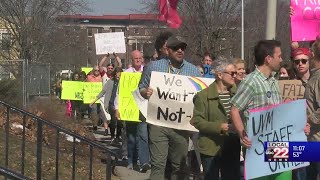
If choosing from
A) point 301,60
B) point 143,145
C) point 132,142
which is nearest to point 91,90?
point 132,142

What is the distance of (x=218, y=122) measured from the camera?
6.82m

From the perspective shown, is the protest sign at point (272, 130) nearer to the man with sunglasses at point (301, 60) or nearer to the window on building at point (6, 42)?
the man with sunglasses at point (301, 60)

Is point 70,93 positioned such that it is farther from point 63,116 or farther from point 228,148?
point 228,148

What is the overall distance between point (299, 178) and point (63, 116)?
8.13 m

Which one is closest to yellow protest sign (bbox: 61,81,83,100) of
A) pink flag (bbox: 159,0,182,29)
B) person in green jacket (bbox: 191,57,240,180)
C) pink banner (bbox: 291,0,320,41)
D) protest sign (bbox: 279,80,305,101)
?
pink flag (bbox: 159,0,182,29)

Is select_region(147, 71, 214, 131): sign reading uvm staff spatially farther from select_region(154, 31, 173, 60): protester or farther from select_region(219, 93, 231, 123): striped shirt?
select_region(219, 93, 231, 123): striped shirt

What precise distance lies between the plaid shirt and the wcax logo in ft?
5.44

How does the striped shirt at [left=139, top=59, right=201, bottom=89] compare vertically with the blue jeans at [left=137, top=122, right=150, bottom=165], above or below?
above

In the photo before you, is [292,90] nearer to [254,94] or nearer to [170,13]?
[254,94]

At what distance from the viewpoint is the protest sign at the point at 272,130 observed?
5484mm

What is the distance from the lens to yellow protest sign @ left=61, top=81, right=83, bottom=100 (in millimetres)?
20266

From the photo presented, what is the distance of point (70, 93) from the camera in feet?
67.6

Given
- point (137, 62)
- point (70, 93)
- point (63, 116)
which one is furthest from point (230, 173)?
point (70, 93)

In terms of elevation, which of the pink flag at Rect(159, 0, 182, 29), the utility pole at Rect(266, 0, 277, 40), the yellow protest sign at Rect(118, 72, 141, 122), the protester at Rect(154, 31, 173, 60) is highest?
the pink flag at Rect(159, 0, 182, 29)
